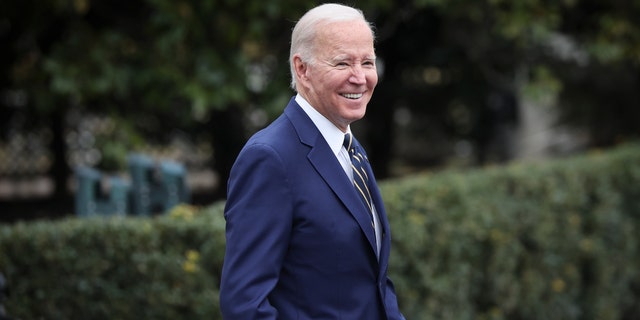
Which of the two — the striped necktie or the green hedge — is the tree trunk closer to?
the green hedge

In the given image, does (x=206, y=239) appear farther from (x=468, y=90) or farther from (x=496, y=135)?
(x=496, y=135)

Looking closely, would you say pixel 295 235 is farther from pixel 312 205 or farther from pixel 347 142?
pixel 347 142

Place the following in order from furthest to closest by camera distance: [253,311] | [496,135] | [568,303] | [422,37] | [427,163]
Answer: [427,163], [496,135], [422,37], [568,303], [253,311]

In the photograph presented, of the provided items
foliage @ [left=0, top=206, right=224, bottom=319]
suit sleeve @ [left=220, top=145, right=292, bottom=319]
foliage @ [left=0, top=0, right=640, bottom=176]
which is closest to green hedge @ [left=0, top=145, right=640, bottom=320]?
foliage @ [left=0, top=206, right=224, bottom=319]

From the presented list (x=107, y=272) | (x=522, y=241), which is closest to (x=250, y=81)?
(x=522, y=241)

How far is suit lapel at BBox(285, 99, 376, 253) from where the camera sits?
237 cm

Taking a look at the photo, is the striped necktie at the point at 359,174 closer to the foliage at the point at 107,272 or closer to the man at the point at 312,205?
the man at the point at 312,205

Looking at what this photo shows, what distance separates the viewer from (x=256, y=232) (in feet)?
7.35

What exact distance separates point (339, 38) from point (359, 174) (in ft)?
1.28

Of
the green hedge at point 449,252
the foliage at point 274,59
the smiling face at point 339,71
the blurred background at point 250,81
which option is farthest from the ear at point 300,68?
the blurred background at point 250,81

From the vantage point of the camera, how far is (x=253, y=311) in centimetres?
222

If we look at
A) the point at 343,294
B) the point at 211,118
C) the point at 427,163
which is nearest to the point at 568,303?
the point at 343,294

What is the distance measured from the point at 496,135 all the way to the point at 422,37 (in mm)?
2251

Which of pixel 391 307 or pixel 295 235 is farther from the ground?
pixel 295 235
